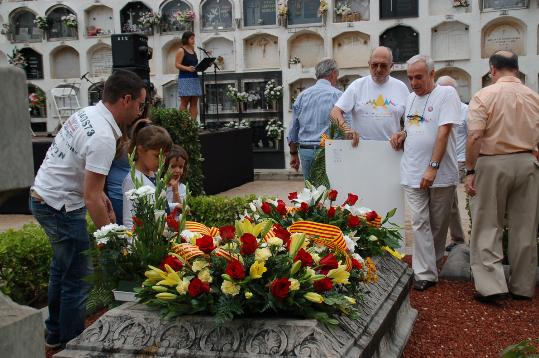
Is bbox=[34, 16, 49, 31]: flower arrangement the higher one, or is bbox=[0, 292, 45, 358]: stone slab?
bbox=[34, 16, 49, 31]: flower arrangement

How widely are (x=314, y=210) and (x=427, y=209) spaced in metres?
1.26

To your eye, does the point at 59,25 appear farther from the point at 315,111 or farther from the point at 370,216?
the point at 370,216

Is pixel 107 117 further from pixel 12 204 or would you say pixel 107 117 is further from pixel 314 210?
pixel 12 204

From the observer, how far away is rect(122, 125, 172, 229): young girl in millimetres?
3299

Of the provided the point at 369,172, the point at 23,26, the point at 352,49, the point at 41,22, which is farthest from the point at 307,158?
the point at 23,26

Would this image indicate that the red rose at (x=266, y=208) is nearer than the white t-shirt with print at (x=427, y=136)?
Yes

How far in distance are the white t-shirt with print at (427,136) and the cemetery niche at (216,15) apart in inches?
321

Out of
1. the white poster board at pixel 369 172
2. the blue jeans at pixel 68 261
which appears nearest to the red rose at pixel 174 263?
the blue jeans at pixel 68 261

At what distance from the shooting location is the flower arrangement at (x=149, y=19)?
12.0 metres

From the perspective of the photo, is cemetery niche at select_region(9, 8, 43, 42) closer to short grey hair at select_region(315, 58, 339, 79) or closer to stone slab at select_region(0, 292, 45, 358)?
short grey hair at select_region(315, 58, 339, 79)

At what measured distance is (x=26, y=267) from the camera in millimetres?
3762

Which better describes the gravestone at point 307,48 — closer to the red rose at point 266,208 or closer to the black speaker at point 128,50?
the black speaker at point 128,50

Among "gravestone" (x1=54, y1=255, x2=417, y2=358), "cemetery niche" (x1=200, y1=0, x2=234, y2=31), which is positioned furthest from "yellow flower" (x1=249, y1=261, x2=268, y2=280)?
"cemetery niche" (x1=200, y1=0, x2=234, y2=31)

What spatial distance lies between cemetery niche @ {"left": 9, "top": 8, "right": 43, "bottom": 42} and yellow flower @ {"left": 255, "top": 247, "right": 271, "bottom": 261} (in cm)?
1168
